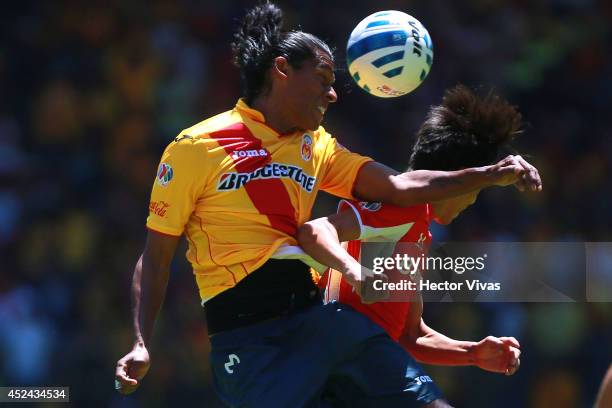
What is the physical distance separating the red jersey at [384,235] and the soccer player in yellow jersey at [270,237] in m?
0.07

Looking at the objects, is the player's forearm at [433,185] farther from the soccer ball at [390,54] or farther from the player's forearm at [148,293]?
the player's forearm at [148,293]

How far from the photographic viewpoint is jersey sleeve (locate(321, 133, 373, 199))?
4.68 meters

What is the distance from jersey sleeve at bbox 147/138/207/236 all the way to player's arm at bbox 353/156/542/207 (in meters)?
0.69

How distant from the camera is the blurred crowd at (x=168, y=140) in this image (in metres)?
8.74

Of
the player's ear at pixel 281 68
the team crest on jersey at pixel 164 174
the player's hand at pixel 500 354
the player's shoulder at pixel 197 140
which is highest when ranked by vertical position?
the player's ear at pixel 281 68

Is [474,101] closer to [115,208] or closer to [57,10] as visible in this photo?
[115,208]

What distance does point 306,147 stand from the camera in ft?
15.1

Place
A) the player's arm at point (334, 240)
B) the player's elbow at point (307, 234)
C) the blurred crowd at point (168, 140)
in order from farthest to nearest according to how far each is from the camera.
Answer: the blurred crowd at point (168, 140) → the player's elbow at point (307, 234) → the player's arm at point (334, 240)

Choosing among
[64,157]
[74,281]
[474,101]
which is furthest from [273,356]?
[64,157]

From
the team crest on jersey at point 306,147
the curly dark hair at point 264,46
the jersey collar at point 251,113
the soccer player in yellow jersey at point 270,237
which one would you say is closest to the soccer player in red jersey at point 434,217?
the soccer player in yellow jersey at point 270,237

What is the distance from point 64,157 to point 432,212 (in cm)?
572

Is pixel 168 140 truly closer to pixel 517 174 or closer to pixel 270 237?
pixel 270 237

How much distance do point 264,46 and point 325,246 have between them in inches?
40.3

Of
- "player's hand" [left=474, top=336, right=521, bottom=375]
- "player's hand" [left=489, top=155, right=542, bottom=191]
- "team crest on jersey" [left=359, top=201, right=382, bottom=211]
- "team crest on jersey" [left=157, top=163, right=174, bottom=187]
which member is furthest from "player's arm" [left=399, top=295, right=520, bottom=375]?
"team crest on jersey" [left=157, top=163, right=174, bottom=187]
